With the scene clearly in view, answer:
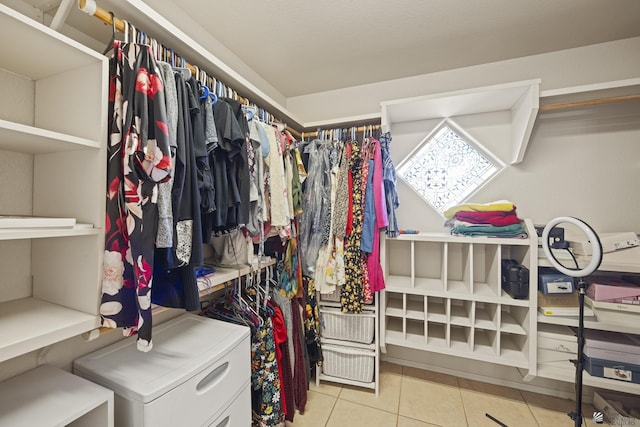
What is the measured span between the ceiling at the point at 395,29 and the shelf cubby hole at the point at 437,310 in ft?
5.75

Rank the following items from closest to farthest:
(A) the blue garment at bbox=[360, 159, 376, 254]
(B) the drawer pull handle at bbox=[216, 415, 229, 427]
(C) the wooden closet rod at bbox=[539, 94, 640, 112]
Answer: (B) the drawer pull handle at bbox=[216, 415, 229, 427], (C) the wooden closet rod at bbox=[539, 94, 640, 112], (A) the blue garment at bbox=[360, 159, 376, 254]

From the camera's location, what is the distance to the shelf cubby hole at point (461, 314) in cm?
163

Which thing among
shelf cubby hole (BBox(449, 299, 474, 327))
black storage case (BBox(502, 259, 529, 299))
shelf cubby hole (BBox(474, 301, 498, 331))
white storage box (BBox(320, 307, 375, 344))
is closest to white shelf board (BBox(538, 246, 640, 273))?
black storage case (BBox(502, 259, 529, 299))

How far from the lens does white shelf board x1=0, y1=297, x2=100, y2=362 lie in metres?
0.60

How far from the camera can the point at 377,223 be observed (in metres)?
1.69

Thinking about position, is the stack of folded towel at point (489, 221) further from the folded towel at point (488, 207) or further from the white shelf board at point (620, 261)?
the white shelf board at point (620, 261)

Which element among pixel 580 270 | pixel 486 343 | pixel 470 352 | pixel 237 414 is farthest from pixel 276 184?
pixel 486 343

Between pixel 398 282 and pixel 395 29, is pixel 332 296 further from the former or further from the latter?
pixel 395 29

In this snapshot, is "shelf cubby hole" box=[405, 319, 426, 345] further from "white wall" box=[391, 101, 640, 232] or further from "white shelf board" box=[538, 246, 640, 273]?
"white wall" box=[391, 101, 640, 232]

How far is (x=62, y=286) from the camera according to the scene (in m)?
0.82

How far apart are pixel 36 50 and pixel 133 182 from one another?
480 mm

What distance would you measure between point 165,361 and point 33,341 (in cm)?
41

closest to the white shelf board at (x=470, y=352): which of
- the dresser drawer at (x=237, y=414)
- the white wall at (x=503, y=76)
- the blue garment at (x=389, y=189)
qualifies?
the blue garment at (x=389, y=189)

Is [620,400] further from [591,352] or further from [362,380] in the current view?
[362,380]
